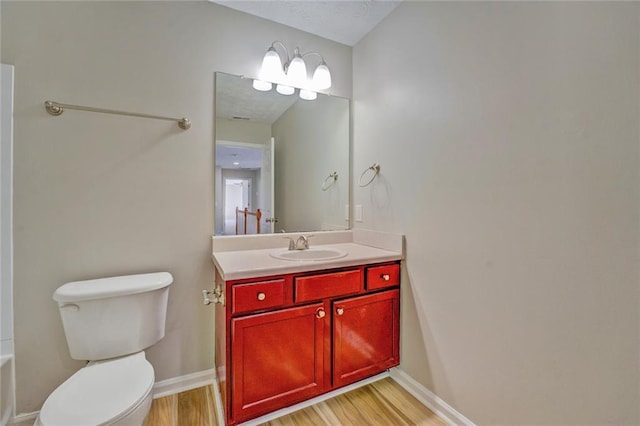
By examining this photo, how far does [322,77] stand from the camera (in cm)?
202

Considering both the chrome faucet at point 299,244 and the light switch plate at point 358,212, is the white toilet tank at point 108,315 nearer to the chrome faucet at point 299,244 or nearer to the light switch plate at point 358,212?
the chrome faucet at point 299,244

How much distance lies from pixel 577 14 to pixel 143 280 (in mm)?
2158

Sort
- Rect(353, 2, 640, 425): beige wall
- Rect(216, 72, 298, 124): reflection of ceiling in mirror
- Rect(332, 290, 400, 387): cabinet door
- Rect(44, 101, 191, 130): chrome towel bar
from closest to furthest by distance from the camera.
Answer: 1. Rect(353, 2, 640, 425): beige wall
2. Rect(44, 101, 191, 130): chrome towel bar
3. Rect(332, 290, 400, 387): cabinet door
4. Rect(216, 72, 298, 124): reflection of ceiling in mirror

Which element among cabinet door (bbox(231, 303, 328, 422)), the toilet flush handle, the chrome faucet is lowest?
cabinet door (bbox(231, 303, 328, 422))

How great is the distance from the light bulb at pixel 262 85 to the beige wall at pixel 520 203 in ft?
2.80

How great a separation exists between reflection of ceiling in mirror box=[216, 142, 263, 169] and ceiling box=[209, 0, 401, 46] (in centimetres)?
88

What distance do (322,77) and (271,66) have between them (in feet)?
1.24

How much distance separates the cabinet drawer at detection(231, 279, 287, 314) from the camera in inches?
51.8

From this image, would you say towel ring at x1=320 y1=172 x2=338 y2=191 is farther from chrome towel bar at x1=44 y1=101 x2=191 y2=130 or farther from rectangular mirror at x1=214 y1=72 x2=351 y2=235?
chrome towel bar at x1=44 y1=101 x2=191 y2=130

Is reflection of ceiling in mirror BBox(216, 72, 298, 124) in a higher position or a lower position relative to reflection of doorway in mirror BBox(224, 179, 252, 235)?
higher

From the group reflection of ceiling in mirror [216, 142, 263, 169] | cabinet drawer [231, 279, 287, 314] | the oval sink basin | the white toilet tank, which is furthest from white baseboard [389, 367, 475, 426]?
reflection of ceiling in mirror [216, 142, 263, 169]

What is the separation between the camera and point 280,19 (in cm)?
191

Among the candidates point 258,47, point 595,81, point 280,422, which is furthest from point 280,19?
point 280,422

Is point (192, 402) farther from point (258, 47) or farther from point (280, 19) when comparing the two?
point (280, 19)
